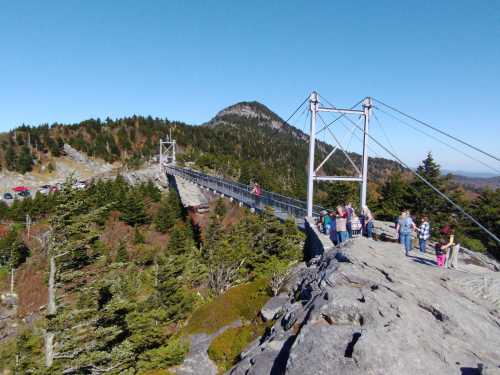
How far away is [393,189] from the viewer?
→ 39281 millimetres

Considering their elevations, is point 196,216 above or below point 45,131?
below

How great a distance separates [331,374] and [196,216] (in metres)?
47.9

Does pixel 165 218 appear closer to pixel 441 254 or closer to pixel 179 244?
pixel 179 244

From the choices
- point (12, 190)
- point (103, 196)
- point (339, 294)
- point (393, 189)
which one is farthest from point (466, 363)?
point (12, 190)

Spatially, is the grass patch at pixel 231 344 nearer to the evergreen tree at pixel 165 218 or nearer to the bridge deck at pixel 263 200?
the bridge deck at pixel 263 200

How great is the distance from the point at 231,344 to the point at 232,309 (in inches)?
87.3

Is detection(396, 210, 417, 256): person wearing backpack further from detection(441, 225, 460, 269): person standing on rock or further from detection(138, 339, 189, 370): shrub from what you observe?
detection(138, 339, 189, 370): shrub

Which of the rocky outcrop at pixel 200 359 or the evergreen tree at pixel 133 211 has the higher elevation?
the rocky outcrop at pixel 200 359

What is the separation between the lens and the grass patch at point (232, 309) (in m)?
10.9

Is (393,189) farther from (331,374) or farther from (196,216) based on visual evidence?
(331,374)

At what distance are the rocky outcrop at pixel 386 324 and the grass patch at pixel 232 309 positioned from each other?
3252 mm

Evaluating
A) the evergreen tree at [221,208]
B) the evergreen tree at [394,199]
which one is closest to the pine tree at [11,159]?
the evergreen tree at [221,208]

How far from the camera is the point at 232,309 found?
11.3 meters

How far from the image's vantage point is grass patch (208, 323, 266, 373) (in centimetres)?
862
